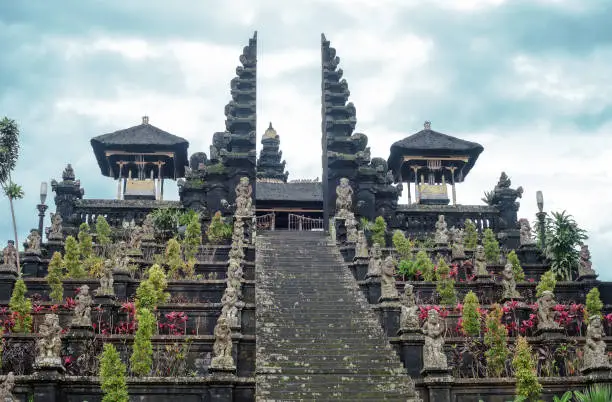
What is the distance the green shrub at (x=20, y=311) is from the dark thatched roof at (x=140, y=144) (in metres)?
20.5

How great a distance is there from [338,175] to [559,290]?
476 inches

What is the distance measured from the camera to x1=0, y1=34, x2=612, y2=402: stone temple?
1453 centimetres

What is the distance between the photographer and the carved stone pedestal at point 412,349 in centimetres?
1562

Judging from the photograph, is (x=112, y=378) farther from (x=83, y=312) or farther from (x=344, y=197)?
(x=344, y=197)

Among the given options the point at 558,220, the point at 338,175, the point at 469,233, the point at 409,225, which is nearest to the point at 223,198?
the point at 338,175

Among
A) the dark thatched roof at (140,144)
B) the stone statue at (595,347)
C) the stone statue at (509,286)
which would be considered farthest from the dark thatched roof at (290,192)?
the stone statue at (595,347)

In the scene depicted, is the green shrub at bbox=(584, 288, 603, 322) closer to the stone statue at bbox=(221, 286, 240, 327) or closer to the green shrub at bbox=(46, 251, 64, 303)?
the stone statue at bbox=(221, 286, 240, 327)

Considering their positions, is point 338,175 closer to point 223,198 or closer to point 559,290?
point 223,198

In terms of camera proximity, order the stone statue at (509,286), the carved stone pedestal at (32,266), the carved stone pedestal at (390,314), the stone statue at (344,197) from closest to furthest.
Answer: the carved stone pedestal at (390,314)
the stone statue at (509,286)
the carved stone pedestal at (32,266)
the stone statue at (344,197)

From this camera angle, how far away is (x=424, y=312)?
58.9 feet

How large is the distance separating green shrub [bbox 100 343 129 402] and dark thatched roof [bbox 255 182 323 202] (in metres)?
25.3

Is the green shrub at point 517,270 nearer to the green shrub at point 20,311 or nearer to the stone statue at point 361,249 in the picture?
the stone statue at point 361,249

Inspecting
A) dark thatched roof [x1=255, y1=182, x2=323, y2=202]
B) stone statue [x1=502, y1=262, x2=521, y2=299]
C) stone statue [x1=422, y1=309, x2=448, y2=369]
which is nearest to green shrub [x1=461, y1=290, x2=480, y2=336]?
stone statue [x1=502, y1=262, x2=521, y2=299]

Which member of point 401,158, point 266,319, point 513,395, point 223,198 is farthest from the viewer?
point 401,158
